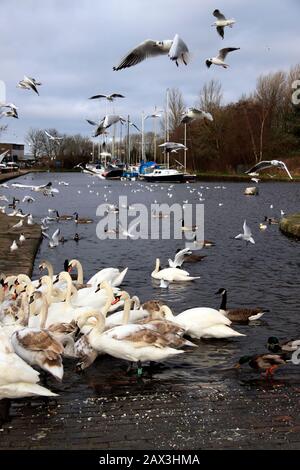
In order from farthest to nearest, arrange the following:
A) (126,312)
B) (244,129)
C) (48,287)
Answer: (244,129) → (48,287) → (126,312)

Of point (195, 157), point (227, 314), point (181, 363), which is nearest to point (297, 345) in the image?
point (181, 363)

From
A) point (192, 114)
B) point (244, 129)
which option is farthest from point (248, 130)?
point (192, 114)

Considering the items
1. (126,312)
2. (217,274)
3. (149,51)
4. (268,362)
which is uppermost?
(149,51)

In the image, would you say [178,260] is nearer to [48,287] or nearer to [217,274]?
[217,274]

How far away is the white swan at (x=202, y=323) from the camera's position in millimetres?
9414

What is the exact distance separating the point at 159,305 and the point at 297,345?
247 cm

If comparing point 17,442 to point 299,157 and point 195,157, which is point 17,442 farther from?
point 195,157

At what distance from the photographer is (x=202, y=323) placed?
9438 mm

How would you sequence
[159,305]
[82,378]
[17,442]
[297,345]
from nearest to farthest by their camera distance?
[17,442] < [82,378] < [297,345] < [159,305]

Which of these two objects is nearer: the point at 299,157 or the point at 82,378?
the point at 82,378

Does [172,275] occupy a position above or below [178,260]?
below

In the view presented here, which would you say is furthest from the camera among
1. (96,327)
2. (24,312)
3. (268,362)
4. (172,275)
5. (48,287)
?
(172,275)

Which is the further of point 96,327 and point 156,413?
point 96,327

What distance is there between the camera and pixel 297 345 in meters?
8.50
